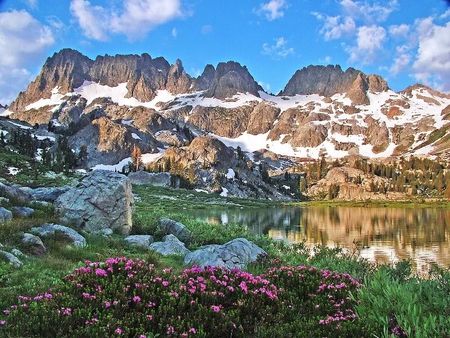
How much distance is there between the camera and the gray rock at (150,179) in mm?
175250

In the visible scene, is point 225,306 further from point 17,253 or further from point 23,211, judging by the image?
point 23,211

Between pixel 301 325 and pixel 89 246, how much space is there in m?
12.6

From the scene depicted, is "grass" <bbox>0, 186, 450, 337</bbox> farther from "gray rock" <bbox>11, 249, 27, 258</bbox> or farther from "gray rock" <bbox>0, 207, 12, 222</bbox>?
"gray rock" <bbox>0, 207, 12, 222</bbox>

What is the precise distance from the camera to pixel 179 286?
816 cm

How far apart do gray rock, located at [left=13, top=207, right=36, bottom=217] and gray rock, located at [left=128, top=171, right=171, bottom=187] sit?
15329 cm

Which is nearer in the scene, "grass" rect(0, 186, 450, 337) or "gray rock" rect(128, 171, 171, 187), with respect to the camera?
"grass" rect(0, 186, 450, 337)

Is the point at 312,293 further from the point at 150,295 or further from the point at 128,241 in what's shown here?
the point at 128,241

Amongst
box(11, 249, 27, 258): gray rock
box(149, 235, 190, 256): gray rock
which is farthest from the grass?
box(149, 235, 190, 256): gray rock

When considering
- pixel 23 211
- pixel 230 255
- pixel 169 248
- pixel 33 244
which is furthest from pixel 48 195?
pixel 230 255

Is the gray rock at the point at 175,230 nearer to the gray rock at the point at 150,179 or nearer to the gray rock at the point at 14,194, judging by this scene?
the gray rock at the point at 14,194

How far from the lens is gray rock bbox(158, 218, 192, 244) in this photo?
86.7 feet

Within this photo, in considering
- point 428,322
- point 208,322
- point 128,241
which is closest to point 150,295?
point 208,322

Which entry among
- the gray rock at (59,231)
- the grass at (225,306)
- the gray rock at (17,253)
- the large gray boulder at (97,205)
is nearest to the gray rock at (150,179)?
the large gray boulder at (97,205)

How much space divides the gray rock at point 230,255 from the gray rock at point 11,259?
663cm
